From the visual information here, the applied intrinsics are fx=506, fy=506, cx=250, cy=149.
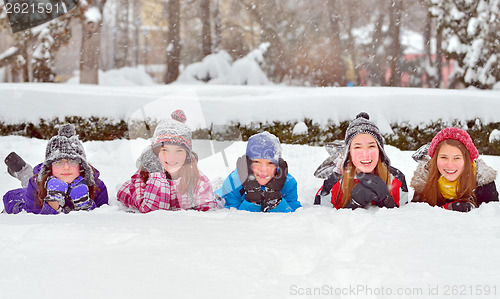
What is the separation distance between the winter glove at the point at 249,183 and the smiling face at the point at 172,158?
44 cm

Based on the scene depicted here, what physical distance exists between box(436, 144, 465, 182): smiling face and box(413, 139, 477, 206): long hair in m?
0.02

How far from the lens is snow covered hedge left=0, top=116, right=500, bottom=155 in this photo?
7.79 meters

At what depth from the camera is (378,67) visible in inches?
947

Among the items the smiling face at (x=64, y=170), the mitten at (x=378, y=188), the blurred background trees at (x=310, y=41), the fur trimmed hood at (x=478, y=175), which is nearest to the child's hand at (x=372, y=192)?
the mitten at (x=378, y=188)

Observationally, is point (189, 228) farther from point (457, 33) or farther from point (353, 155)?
point (457, 33)

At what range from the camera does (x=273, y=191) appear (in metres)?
3.71

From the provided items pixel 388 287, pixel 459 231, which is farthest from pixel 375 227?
pixel 388 287

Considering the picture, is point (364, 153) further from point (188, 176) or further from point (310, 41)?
point (310, 41)

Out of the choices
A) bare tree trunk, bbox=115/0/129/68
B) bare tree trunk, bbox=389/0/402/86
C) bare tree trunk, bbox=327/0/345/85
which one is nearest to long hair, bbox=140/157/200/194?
bare tree trunk, bbox=389/0/402/86

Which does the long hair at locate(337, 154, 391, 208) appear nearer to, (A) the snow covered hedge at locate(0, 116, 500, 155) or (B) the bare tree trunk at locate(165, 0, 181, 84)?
(A) the snow covered hedge at locate(0, 116, 500, 155)

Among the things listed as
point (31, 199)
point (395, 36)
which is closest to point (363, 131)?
point (31, 199)

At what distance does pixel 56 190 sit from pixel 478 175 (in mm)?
3054

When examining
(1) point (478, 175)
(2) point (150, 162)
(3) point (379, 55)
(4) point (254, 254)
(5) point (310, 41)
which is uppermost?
(5) point (310, 41)

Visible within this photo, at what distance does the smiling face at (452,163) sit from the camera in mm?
3562
